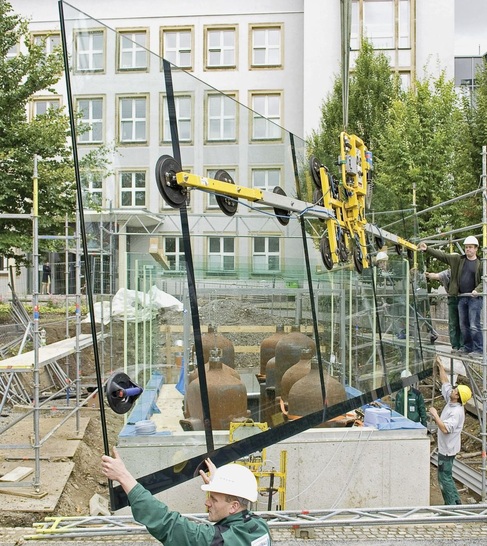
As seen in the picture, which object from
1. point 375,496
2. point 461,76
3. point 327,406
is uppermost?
point 461,76

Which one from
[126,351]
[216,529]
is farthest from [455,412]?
[216,529]

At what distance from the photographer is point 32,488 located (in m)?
8.30

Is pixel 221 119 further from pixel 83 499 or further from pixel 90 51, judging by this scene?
pixel 83 499

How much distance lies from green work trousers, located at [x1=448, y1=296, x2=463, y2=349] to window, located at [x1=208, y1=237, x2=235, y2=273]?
617cm

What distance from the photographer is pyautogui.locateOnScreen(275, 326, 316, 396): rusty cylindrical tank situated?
6.02 meters

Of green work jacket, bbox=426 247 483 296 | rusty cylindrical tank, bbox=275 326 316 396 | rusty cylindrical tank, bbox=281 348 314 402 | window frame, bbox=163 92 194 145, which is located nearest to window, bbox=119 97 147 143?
window frame, bbox=163 92 194 145

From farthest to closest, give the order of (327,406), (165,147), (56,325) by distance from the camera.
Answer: (56,325) → (327,406) → (165,147)

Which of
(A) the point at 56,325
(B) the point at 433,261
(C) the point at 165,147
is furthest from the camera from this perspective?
(A) the point at 56,325

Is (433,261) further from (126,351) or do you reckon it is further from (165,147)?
(165,147)

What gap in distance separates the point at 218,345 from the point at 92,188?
63.7 inches

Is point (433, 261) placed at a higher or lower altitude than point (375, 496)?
higher

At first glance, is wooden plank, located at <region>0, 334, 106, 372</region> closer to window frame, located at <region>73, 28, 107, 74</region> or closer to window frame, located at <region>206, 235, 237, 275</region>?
window frame, located at <region>206, 235, 237, 275</region>

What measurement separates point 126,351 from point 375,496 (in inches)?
163

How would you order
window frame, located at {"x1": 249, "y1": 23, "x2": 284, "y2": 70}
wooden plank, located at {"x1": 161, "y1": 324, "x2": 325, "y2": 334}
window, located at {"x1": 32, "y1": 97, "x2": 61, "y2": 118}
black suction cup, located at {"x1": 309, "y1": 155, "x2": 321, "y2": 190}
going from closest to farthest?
wooden plank, located at {"x1": 161, "y1": 324, "x2": 325, "y2": 334}
black suction cup, located at {"x1": 309, "y1": 155, "x2": 321, "y2": 190}
window, located at {"x1": 32, "y1": 97, "x2": 61, "y2": 118}
window frame, located at {"x1": 249, "y1": 23, "x2": 284, "y2": 70}
